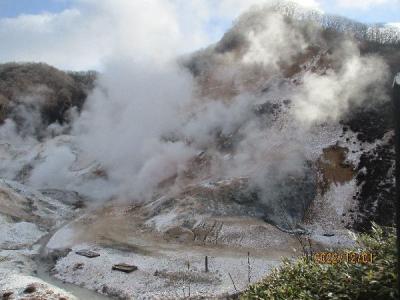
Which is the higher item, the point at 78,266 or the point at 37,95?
the point at 37,95

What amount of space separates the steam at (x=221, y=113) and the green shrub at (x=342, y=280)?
3162cm

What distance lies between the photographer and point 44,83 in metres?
94.4

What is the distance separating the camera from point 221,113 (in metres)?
58.2

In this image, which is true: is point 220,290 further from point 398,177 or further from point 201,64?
point 201,64

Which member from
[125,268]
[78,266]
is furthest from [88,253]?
[125,268]

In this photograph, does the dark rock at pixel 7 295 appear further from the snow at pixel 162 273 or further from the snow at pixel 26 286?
the snow at pixel 162 273

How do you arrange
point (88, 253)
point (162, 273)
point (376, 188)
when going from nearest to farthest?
point (162, 273) → point (88, 253) → point (376, 188)

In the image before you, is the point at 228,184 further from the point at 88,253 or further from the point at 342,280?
the point at 342,280

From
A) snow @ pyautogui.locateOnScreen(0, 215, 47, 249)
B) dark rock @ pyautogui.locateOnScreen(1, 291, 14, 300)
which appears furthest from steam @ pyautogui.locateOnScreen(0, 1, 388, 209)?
dark rock @ pyautogui.locateOnScreen(1, 291, 14, 300)

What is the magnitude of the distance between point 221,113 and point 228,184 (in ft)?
53.6

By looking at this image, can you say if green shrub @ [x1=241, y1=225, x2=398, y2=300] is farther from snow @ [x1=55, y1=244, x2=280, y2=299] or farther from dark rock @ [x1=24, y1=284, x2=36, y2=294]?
dark rock @ [x1=24, y1=284, x2=36, y2=294]

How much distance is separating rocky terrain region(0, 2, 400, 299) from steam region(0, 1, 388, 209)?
0.20 metres

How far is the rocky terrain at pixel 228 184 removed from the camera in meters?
30.3

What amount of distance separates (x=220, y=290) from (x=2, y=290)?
11.3 metres
